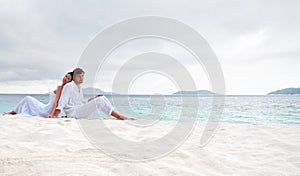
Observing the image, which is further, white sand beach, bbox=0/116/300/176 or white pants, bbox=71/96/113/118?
white pants, bbox=71/96/113/118

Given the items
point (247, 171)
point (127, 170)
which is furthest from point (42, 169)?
point (247, 171)

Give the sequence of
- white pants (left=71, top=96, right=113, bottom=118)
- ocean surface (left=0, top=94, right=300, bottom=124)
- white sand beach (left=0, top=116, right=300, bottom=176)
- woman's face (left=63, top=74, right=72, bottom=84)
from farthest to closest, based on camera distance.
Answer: ocean surface (left=0, top=94, right=300, bottom=124)
woman's face (left=63, top=74, right=72, bottom=84)
white pants (left=71, top=96, right=113, bottom=118)
white sand beach (left=0, top=116, right=300, bottom=176)

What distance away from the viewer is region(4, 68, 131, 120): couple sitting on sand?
15.3 feet

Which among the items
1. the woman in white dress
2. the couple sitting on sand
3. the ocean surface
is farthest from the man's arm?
the ocean surface

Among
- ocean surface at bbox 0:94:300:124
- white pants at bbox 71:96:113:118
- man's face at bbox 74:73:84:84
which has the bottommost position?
ocean surface at bbox 0:94:300:124

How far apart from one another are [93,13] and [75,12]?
60 centimetres

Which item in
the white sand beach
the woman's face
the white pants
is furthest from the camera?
the woman's face

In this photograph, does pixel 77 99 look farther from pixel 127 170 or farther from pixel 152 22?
pixel 127 170

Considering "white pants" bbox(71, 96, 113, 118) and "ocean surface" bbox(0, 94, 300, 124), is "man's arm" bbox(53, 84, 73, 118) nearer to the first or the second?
"white pants" bbox(71, 96, 113, 118)

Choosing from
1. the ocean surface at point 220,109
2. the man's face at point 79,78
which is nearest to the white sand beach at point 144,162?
the man's face at point 79,78

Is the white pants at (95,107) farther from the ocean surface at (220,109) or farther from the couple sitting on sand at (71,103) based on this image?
the ocean surface at (220,109)

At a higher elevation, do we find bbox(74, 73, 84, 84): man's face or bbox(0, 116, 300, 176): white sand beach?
bbox(74, 73, 84, 84): man's face

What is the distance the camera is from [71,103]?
4832 mm

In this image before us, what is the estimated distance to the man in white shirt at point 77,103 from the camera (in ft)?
15.3
